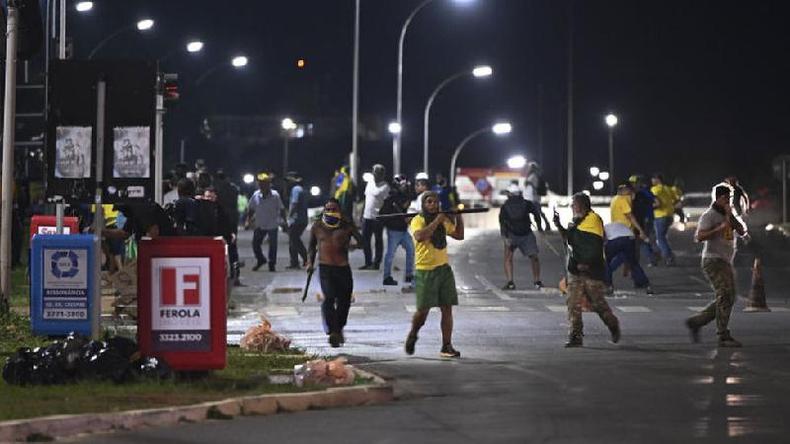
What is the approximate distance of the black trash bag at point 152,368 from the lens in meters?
12.4

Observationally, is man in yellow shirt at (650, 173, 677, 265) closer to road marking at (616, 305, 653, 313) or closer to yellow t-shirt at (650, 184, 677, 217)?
yellow t-shirt at (650, 184, 677, 217)

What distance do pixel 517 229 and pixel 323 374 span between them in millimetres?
13154

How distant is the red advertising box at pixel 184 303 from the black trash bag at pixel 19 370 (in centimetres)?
91

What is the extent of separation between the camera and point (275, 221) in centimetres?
2873

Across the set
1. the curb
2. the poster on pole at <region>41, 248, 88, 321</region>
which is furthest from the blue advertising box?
the curb

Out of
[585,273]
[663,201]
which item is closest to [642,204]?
[663,201]

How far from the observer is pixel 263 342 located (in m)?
15.4

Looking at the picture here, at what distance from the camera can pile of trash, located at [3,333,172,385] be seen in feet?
40.4

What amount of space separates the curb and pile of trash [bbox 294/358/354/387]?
0.84 ft

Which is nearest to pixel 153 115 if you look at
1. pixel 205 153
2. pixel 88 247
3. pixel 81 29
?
pixel 88 247

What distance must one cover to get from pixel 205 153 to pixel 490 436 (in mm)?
108806

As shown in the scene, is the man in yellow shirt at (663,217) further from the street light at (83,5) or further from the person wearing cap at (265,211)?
the street light at (83,5)

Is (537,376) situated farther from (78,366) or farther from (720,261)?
(78,366)

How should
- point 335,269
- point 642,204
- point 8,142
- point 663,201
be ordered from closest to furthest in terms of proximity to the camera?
point 335,269 → point 8,142 → point 642,204 → point 663,201
